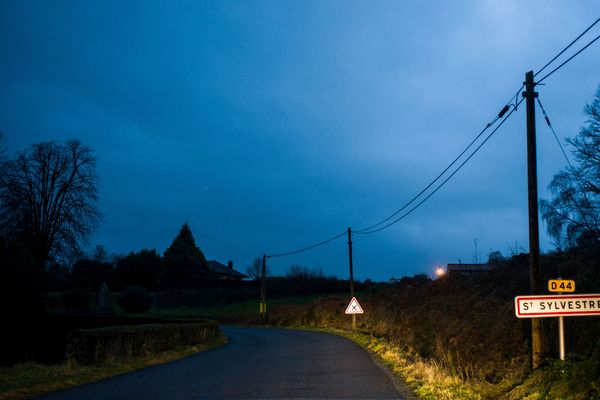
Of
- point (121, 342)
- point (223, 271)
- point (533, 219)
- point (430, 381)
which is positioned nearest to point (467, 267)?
point (121, 342)

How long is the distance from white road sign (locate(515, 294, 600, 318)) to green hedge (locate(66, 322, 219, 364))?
42.3 ft

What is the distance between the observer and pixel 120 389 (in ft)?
41.5

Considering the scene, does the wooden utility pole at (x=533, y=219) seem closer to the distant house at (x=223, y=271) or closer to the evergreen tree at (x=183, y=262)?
the evergreen tree at (x=183, y=262)

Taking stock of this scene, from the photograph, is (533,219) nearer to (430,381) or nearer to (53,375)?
(430,381)

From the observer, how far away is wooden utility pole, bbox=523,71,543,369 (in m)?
10.5

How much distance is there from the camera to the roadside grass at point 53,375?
1209 cm

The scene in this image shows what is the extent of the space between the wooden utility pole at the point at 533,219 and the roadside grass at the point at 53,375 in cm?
1004

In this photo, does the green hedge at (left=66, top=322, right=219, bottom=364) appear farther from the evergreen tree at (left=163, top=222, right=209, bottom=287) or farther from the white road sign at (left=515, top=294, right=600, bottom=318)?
the evergreen tree at (left=163, top=222, right=209, bottom=287)

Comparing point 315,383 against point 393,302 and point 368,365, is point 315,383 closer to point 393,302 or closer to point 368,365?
point 368,365

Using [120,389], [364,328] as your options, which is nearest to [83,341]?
[120,389]

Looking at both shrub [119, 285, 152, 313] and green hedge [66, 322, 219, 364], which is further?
shrub [119, 285, 152, 313]

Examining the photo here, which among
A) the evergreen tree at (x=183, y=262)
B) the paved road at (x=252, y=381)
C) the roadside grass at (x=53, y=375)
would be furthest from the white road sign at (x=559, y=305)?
the evergreen tree at (x=183, y=262)

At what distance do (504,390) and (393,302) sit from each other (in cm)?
2243

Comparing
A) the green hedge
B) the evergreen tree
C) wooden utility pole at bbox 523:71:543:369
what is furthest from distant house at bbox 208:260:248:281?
wooden utility pole at bbox 523:71:543:369
